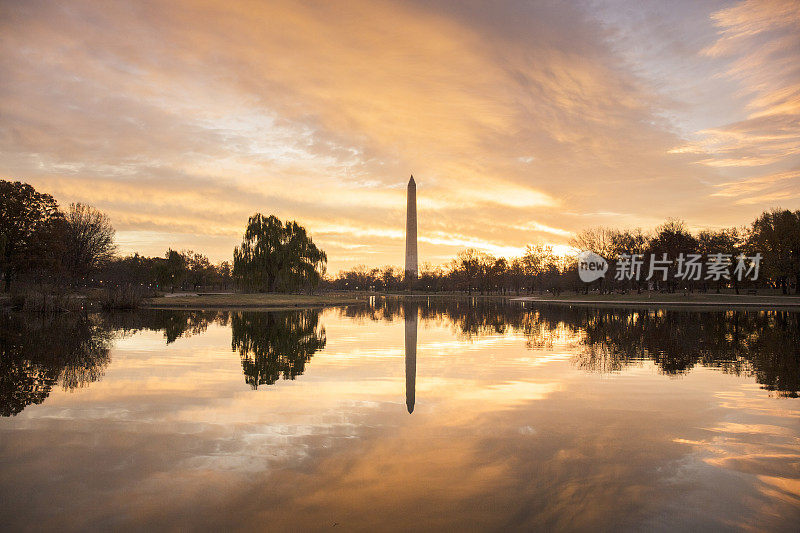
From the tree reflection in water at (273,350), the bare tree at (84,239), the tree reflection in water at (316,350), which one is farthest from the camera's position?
the bare tree at (84,239)

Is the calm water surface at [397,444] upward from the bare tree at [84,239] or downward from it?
downward

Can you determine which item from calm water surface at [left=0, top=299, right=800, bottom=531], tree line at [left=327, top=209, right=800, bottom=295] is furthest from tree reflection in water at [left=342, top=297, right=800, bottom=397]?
tree line at [left=327, top=209, right=800, bottom=295]

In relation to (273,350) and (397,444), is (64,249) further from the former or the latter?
(397,444)

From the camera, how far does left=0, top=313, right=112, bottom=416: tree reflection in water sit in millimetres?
9657

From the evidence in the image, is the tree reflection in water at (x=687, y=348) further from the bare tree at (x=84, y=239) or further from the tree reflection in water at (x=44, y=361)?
the bare tree at (x=84, y=239)

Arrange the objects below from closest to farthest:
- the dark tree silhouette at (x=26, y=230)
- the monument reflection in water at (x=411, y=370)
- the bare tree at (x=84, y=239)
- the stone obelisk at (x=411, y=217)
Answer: the monument reflection in water at (x=411, y=370), the dark tree silhouette at (x=26, y=230), the bare tree at (x=84, y=239), the stone obelisk at (x=411, y=217)

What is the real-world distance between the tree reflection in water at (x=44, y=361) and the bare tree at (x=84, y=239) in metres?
50.4

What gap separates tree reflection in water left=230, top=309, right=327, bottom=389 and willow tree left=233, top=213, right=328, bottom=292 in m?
30.5

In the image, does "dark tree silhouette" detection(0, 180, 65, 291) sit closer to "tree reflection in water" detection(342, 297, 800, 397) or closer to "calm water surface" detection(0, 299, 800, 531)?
"calm water surface" detection(0, 299, 800, 531)

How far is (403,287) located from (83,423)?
16977 centimetres

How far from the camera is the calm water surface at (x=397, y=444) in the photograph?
461 centimetres

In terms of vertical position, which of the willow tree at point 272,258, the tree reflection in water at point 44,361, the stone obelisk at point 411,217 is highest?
the stone obelisk at point 411,217

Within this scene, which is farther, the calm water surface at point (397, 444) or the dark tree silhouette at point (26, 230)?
the dark tree silhouette at point (26, 230)

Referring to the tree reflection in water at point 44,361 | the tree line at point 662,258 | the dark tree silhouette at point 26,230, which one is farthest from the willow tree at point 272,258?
the tree line at point 662,258
